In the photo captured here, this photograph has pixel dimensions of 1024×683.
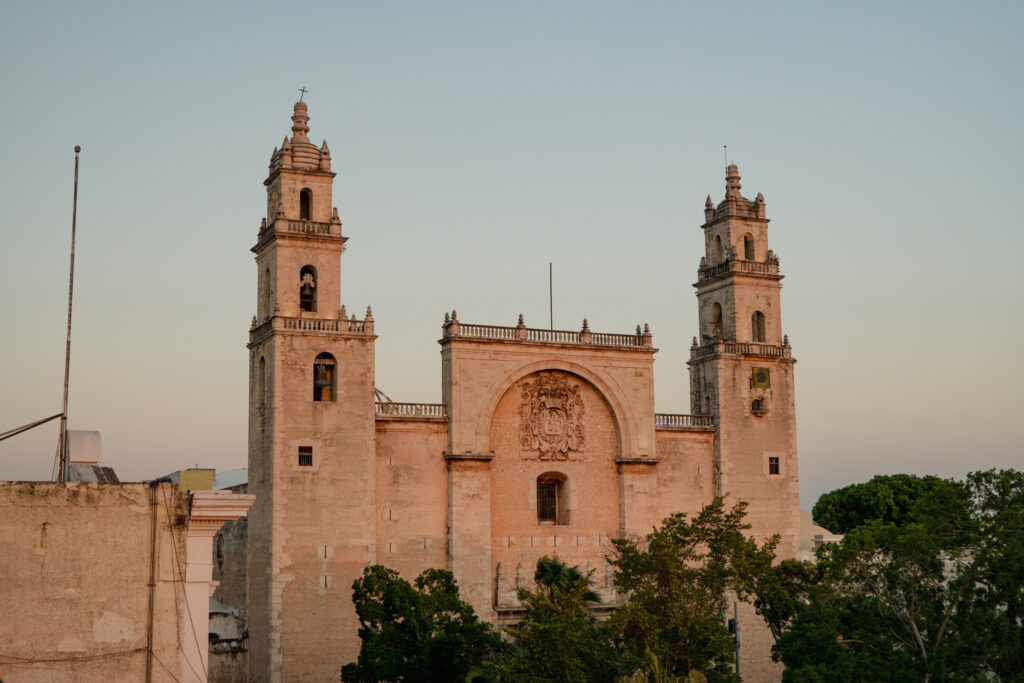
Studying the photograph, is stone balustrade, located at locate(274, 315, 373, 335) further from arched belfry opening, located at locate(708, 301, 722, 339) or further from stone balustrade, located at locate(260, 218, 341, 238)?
arched belfry opening, located at locate(708, 301, 722, 339)

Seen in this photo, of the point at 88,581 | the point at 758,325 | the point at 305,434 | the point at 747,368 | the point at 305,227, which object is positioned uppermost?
the point at 305,227

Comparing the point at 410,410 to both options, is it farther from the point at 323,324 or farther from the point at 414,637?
the point at 414,637

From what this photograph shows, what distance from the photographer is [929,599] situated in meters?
31.8

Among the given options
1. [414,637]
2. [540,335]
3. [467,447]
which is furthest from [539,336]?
[414,637]

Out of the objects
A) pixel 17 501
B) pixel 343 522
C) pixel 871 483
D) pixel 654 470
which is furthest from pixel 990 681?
pixel 871 483

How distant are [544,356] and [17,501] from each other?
2850cm

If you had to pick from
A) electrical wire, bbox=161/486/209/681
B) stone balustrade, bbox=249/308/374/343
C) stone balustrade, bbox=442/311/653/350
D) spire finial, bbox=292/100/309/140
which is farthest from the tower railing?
electrical wire, bbox=161/486/209/681

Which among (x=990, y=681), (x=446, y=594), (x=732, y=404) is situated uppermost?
(x=732, y=404)

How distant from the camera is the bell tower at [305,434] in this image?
40.2 meters

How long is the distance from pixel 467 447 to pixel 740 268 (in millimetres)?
14712

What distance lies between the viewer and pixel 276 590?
39.8m

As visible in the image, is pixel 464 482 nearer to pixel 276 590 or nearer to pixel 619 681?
pixel 276 590

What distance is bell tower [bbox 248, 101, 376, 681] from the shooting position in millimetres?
40156

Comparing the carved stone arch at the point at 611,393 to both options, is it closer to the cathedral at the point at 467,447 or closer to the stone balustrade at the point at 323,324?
the cathedral at the point at 467,447
